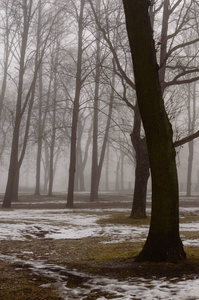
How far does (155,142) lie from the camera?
6.14 metres

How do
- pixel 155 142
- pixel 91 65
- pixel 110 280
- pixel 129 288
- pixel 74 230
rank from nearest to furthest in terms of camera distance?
pixel 129 288 → pixel 110 280 → pixel 155 142 → pixel 74 230 → pixel 91 65

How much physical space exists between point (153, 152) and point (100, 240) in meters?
3.69

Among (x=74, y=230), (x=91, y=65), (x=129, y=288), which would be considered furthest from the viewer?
(x=91, y=65)

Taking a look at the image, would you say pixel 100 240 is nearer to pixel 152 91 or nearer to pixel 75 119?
pixel 152 91

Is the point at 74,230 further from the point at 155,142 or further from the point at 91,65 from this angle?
the point at 91,65

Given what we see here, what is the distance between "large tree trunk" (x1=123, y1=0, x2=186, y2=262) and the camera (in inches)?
240

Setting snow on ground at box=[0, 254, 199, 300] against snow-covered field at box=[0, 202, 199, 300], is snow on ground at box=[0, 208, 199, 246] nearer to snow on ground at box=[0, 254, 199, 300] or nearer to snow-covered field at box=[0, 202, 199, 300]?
snow-covered field at box=[0, 202, 199, 300]

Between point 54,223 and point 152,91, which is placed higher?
point 152,91

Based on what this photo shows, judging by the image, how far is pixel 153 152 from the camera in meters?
6.14

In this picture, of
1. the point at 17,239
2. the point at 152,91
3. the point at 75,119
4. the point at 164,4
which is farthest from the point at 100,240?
the point at 75,119

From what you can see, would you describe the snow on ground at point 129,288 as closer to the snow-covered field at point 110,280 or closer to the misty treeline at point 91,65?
the snow-covered field at point 110,280

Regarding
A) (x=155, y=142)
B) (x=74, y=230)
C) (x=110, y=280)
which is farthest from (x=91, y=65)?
(x=110, y=280)

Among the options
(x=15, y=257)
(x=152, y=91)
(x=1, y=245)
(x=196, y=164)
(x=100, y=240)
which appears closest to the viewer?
(x=152, y=91)

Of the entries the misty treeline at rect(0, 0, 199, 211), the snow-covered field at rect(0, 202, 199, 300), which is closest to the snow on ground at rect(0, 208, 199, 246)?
the snow-covered field at rect(0, 202, 199, 300)
